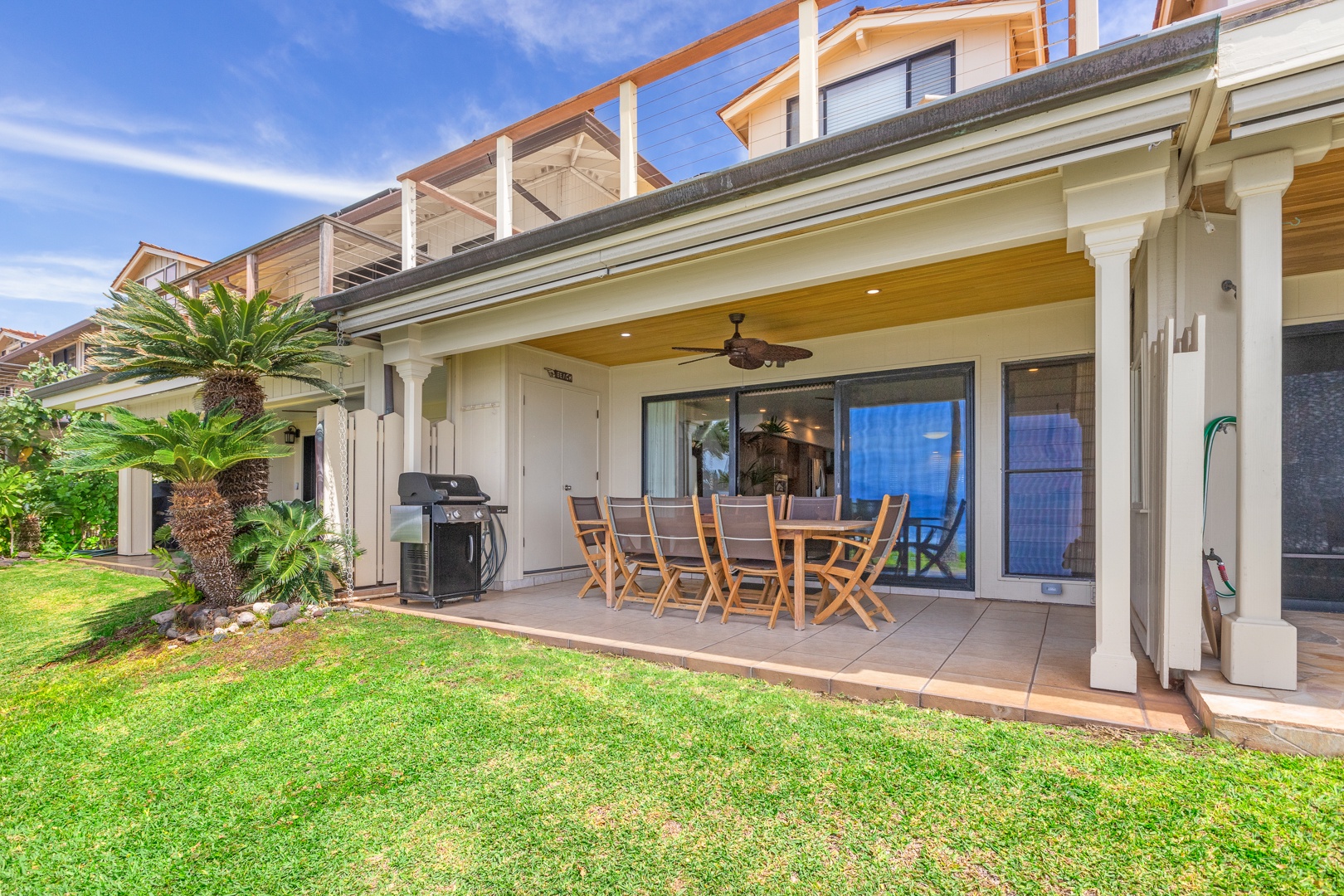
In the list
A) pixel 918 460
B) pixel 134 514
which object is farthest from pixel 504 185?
pixel 134 514

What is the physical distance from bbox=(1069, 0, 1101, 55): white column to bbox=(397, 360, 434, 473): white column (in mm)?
5260

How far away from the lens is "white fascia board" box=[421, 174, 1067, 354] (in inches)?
124

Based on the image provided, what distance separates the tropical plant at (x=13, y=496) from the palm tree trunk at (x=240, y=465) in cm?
634

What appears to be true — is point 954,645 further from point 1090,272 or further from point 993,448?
point 1090,272

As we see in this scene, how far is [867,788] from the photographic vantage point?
80.4 inches

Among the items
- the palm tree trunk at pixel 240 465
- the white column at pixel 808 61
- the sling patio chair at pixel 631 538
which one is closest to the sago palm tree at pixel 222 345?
the palm tree trunk at pixel 240 465

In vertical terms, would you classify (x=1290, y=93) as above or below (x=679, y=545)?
above

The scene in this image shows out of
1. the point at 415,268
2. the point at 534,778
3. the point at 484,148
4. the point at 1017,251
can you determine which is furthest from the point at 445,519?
the point at 1017,251

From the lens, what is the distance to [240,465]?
16.9ft

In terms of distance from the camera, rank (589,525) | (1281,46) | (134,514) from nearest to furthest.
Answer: (1281,46) < (589,525) < (134,514)

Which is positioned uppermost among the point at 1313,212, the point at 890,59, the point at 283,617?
the point at 890,59

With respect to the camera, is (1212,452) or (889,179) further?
(1212,452)

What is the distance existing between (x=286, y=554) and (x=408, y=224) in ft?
9.75

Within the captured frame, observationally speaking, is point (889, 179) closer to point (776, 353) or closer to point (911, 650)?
point (776, 353)
